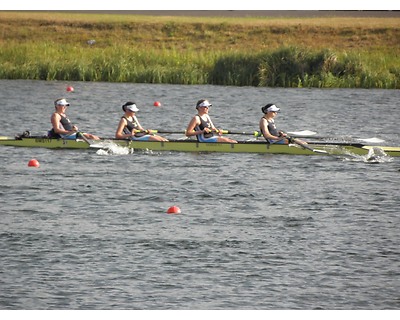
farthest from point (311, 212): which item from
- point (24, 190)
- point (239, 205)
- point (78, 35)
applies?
point (78, 35)

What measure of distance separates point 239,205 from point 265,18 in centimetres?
5617

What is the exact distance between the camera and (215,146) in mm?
29328

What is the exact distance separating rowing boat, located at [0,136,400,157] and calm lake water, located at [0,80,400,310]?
0.22m

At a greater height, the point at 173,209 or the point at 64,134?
the point at 64,134

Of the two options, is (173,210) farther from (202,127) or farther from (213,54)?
(213,54)

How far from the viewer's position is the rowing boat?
95.3 feet

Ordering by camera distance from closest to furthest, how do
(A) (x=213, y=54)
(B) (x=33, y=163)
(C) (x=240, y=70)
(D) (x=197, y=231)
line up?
(D) (x=197, y=231) < (B) (x=33, y=163) < (C) (x=240, y=70) < (A) (x=213, y=54)

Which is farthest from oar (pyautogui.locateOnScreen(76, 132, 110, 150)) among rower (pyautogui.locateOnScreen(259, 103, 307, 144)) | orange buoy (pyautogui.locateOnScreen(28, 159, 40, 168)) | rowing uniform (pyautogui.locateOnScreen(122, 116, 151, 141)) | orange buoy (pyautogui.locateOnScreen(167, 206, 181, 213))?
orange buoy (pyautogui.locateOnScreen(167, 206, 181, 213))

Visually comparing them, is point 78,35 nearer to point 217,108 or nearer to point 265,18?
point 265,18

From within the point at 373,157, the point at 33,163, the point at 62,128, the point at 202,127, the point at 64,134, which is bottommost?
the point at 33,163

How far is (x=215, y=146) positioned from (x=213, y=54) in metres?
22.6

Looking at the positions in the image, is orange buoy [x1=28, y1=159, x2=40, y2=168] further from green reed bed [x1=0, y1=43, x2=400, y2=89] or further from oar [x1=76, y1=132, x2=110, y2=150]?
green reed bed [x1=0, y1=43, x2=400, y2=89]

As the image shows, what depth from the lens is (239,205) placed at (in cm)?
2344

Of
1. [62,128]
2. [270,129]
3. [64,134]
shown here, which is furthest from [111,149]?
[270,129]
